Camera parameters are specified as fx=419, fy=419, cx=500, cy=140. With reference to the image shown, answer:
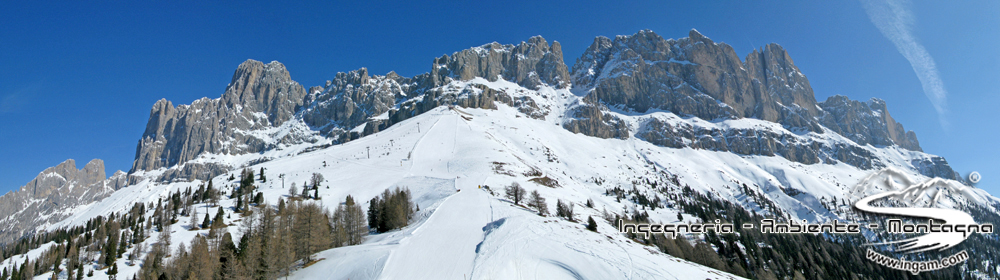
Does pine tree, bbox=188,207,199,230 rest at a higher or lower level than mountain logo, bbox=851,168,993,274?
higher

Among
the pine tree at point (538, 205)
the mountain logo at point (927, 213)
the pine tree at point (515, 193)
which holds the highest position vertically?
the pine tree at point (515, 193)

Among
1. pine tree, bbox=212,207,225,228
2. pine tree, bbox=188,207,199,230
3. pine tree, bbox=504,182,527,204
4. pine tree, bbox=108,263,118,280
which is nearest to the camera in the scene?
pine tree, bbox=108,263,118,280

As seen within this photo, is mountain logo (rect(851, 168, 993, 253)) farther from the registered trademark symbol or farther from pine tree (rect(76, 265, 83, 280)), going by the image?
pine tree (rect(76, 265, 83, 280))

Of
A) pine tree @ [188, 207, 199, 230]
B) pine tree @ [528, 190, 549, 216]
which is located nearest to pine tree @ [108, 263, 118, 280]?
pine tree @ [188, 207, 199, 230]

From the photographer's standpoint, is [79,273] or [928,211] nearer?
[928,211]

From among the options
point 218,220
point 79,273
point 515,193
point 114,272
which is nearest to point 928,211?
point 515,193

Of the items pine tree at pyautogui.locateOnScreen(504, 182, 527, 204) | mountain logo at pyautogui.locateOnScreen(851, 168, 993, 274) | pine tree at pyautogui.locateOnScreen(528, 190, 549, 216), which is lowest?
mountain logo at pyautogui.locateOnScreen(851, 168, 993, 274)

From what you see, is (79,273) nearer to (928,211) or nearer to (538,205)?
(538,205)

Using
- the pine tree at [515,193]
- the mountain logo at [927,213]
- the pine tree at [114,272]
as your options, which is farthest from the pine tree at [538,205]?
the pine tree at [114,272]

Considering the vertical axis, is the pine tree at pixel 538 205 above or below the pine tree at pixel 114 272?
above

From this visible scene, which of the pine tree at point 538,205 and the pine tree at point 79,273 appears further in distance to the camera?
the pine tree at point 538,205

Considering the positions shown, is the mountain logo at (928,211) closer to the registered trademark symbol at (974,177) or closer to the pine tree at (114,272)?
the registered trademark symbol at (974,177)

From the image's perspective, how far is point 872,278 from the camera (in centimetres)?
11006

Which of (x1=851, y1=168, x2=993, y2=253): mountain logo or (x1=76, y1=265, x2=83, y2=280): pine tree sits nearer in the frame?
(x1=851, y1=168, x2=993, y2=253): mountain logo
